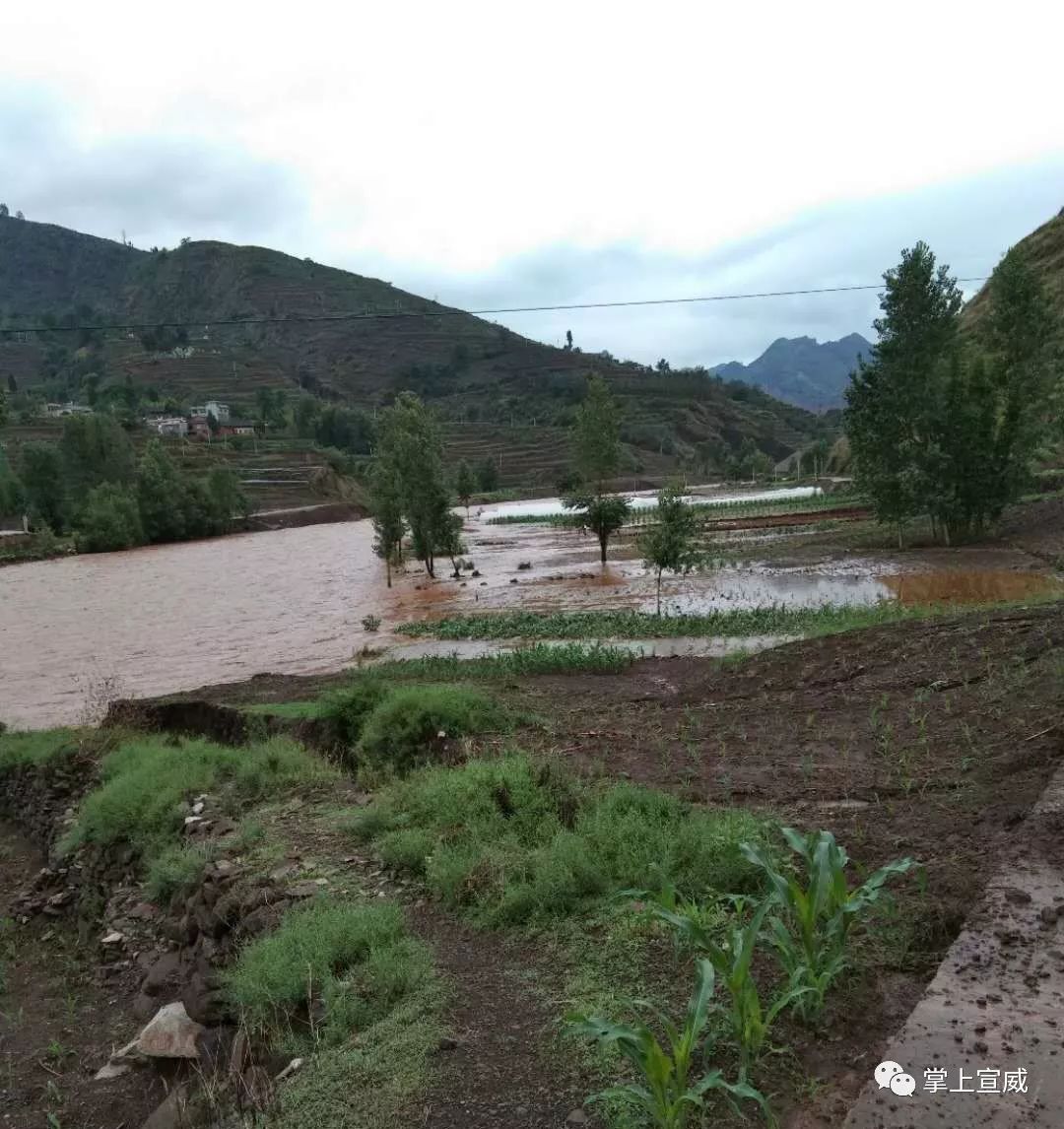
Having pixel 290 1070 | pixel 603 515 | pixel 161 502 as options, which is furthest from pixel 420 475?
pixel 161 502

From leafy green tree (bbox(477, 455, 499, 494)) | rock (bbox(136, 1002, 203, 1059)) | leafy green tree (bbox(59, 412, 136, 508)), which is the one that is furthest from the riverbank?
leafy green tree (bbox(477, 455, 499, 494))

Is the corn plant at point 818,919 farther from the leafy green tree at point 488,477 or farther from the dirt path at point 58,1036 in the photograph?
the leafy green tree at point 488,477

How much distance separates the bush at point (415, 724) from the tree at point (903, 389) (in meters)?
23.0

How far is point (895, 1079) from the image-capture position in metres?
2.72

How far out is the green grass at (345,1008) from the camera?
330cm

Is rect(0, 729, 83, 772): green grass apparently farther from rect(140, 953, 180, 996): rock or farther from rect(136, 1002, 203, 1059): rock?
rect(136, 1002, 203, 1059): rock

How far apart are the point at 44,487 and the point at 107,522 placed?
12.3 meters

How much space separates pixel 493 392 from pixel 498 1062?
552 ft

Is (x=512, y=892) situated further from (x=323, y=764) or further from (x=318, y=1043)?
(x=323, y=764)

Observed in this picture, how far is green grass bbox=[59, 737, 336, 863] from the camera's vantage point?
319 inches

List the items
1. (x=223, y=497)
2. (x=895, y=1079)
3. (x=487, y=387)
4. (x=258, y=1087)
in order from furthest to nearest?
(x=487, y=387) → (x=223, y=497) → (x=258, y=1087) → (x=895, y=1079)

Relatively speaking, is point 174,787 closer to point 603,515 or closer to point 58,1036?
point 58,1036

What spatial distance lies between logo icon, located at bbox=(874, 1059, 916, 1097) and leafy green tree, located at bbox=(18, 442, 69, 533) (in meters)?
73.5

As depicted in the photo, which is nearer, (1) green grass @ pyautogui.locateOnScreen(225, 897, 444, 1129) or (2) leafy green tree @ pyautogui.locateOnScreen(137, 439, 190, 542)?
(1) green grass @ pyautogui.locateOnScreen(225, 897, 444, 1129)
